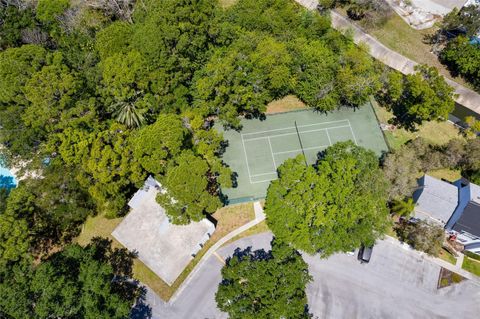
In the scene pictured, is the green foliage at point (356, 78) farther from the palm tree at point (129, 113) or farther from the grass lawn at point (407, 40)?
the palm tree at point (129, 113)

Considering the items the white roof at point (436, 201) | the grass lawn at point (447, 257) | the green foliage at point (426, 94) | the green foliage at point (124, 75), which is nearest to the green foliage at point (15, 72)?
the green foliage at point (124, 75)

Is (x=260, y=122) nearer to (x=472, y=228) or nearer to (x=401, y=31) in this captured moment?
(x=472, y=228)

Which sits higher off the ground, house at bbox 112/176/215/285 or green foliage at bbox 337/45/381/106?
green foliage at bbox 337/45/381/106

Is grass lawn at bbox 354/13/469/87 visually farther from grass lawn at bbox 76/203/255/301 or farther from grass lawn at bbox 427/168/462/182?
grass lawn at bbox 76/203/255/301

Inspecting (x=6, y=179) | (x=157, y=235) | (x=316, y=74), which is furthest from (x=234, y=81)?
(x=6, y=179)

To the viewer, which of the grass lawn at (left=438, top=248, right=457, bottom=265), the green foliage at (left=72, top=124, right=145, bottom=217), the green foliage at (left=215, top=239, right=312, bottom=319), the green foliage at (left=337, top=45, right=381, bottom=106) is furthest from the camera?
the green foliage at (left=337, top=45, right=381, bottom=106)

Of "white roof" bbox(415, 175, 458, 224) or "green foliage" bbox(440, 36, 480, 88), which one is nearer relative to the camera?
"white roof" bbox(415, 175, 458, 224)

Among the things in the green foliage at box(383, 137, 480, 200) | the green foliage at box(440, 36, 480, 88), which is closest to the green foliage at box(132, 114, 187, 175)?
the green foliage at box(383, 137, 480, 200)

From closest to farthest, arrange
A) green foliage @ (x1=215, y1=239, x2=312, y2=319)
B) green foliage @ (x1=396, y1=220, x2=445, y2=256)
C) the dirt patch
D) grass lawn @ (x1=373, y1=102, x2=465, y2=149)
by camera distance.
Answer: green foliage @ (x1=215, y1=239, x2=312, y2=319) → green foliage @ (x1=396, y1=220, x2=445, y2=256) → the dirt patch → grass lawn @ (x1=373, y1=102, x2=465, y2=149)
